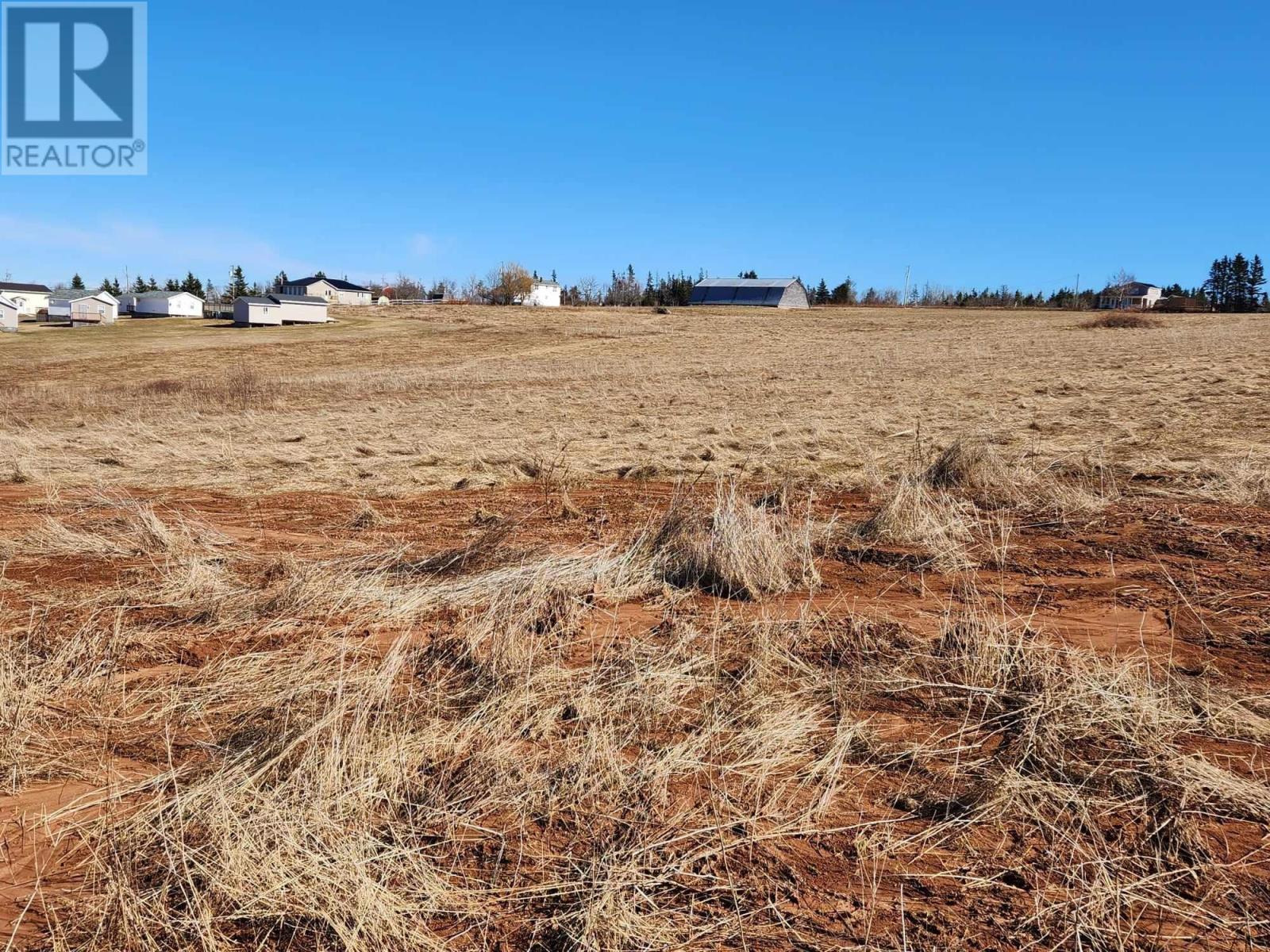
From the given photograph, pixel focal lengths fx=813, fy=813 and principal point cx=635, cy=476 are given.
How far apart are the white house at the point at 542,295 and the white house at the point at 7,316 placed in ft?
150

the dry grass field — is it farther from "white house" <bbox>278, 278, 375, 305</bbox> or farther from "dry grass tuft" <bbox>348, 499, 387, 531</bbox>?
"white house" <bbox>278, 278, 375, 305</bbox>

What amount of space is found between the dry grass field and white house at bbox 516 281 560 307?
85.7 metres

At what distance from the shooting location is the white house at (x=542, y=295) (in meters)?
92.5

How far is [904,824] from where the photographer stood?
284cm

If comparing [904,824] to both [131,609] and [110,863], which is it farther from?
[131,609]

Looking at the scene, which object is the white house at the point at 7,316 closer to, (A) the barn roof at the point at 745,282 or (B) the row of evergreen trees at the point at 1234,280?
(A) the barn roof at the point at 745,282

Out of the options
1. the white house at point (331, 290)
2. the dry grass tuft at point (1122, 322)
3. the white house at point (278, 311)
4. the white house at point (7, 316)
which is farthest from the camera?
the white house at point (331, 290)

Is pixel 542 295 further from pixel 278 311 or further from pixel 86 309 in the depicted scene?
pixel 86 309

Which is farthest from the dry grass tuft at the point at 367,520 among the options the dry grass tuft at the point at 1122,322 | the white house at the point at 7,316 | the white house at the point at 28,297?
the white house at the point at 28,297

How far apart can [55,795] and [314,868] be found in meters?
1.29

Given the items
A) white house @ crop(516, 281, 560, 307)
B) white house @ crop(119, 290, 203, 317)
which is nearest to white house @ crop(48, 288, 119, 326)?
white house @ crop(119, 290, 203, 317)

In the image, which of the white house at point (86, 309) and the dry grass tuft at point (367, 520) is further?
the white house at point (86, 309)

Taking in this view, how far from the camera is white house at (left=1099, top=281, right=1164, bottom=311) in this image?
270 feet

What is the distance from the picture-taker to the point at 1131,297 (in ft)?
287
